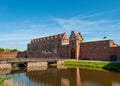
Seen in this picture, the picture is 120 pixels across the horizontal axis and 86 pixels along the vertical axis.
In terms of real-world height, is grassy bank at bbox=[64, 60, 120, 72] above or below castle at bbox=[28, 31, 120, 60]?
below

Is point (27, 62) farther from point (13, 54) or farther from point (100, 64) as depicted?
point (13, 54)

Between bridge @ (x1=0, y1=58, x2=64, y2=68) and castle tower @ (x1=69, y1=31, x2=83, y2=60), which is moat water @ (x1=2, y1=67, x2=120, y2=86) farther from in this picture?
castle tower @ (x1=69, y1=31, x2=83, y2=60)

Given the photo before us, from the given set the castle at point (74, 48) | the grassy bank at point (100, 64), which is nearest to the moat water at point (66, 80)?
the grassy bank at point (100, 64)

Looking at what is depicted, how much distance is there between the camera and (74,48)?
6081cm

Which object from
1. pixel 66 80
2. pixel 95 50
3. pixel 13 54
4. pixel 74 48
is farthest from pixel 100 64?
pixel 13 54

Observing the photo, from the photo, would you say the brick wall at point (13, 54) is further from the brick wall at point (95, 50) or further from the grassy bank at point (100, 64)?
the grassy bank at point (100, 64)

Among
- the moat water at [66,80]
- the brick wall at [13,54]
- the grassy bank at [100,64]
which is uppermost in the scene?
the brick wall at [13,54]

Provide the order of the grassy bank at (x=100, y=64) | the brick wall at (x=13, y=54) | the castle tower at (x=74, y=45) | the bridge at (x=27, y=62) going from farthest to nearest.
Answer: the brick wall at (x=13, y=54) < the castle tower at (x=74, y=45) < the bridge at (x=27, y=62) < the grassy bank at (x=100, y=64)

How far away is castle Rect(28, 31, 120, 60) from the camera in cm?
5128

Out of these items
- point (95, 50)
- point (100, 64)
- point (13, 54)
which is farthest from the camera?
point (13, 54)

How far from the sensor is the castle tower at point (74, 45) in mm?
59844

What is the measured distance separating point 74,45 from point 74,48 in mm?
980

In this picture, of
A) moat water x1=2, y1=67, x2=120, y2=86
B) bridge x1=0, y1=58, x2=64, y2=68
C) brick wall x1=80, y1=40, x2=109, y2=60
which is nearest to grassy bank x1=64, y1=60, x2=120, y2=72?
bridge x1=0, y1=58, x2=64, y2=68

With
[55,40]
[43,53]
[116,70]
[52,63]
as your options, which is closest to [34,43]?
[43,53]
